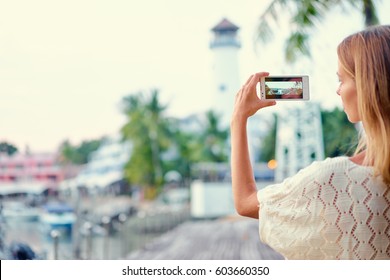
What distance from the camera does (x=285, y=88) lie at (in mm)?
998

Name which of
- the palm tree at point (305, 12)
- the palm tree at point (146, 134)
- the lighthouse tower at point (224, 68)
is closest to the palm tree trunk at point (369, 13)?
the palm tree at point (305, 12)

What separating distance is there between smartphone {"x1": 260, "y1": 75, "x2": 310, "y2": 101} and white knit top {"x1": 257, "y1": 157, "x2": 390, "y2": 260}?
203 mm

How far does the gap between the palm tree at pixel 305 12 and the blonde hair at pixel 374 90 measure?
271cm

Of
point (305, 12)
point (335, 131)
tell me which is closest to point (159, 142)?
point (335, 131)

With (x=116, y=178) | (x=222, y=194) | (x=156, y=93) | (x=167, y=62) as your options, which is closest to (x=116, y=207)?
(x=116, y=178)

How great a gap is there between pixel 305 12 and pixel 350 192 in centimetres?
293

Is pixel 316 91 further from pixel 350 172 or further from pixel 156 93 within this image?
pixel 156 93

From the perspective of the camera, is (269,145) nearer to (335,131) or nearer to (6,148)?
(335,131)

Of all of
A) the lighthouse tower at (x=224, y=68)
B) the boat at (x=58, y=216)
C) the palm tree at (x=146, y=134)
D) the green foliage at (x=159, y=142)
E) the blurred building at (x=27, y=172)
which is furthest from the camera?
the palm tree at (x=146, y=134)

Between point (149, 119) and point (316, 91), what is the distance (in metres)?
14.3

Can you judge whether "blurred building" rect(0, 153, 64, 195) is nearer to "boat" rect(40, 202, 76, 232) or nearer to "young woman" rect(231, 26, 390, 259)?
"boat" rect(40, 202, 76, 232)

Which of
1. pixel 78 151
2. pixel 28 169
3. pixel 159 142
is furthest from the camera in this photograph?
pixel 159 142

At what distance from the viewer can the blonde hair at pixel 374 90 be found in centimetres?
74

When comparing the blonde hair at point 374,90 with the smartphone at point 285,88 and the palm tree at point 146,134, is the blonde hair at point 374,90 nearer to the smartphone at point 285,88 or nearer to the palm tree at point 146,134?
the smartphone at point 285,88
